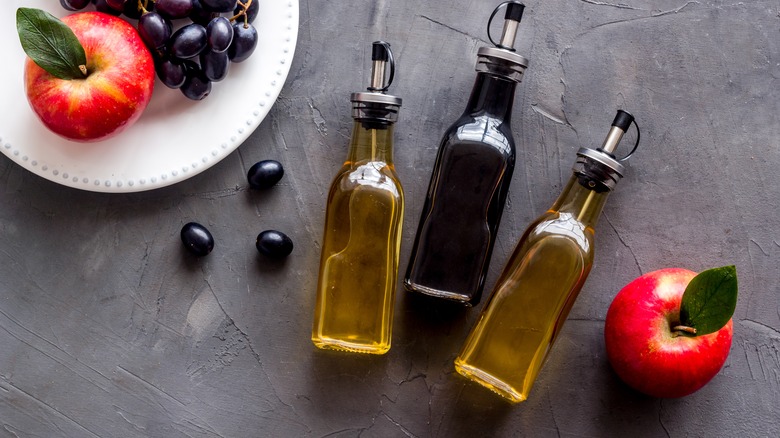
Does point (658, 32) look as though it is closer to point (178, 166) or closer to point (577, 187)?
point (577, 187)

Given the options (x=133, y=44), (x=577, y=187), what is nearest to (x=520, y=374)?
(x=577, y=187)

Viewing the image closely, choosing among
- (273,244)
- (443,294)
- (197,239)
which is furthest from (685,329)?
(197,239)

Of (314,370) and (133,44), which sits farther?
(314,370)

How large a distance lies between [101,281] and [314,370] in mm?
331

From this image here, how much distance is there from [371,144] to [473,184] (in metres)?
0.14

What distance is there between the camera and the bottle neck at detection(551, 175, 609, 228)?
0.77 metres

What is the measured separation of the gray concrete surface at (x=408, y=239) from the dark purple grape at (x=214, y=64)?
104 mm

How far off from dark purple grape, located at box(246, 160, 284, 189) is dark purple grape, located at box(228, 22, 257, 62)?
146mm

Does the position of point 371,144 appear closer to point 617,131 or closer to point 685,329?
point 617,131

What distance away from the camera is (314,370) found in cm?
86

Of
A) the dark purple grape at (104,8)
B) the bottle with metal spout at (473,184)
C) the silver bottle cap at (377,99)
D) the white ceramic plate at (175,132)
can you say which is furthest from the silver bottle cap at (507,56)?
the dark purple grape at (104,8)

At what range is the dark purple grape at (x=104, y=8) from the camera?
30.7 inches

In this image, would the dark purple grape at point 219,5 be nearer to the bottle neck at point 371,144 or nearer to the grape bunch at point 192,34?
the grape bunch at point 192,34

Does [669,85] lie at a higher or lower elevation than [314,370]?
higher
